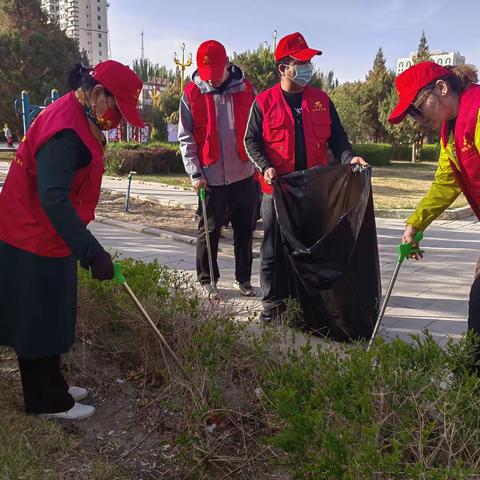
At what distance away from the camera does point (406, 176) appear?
18.2 metres

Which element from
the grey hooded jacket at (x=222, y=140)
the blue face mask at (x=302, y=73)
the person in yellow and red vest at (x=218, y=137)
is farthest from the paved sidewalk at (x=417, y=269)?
the blue face mask at (x=302, y=73)

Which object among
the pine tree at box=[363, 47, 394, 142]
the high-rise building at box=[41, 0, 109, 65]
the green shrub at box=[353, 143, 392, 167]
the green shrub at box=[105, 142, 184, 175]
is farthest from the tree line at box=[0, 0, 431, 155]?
the high-rise building at box=[41, 0, 109, 65]

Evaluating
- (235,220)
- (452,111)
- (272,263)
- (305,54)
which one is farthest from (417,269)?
(452,111)

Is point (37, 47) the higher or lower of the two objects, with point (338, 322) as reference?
higher

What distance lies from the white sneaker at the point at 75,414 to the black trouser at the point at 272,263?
1.50 metres

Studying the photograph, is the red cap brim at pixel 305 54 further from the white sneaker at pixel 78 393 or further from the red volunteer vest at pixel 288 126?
the white sneaker at pixel 78 393

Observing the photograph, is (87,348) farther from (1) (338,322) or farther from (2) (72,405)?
(1) (338,322)

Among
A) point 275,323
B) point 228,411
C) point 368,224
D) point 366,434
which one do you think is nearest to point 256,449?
point 228,411

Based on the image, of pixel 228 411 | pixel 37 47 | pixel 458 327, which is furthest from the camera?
pixel 37 47

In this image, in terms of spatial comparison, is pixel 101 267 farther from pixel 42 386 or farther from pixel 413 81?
pixel 413 81

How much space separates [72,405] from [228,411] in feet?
3.08

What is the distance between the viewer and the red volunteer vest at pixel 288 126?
12.7ft

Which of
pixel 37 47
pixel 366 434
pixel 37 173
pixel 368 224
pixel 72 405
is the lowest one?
pixel 72 405

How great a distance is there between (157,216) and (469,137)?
7159 mm
